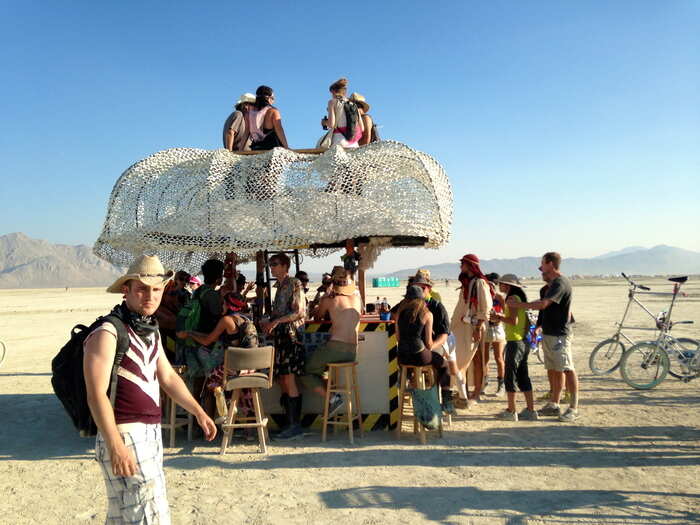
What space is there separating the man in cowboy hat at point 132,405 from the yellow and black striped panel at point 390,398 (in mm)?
3876

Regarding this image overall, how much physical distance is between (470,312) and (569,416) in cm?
179

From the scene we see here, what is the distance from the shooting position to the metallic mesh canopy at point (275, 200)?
6184 mm

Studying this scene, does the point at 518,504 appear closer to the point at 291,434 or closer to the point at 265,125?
the point at 291,434

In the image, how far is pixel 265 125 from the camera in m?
7.58

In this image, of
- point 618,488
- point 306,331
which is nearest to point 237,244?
point 306,331

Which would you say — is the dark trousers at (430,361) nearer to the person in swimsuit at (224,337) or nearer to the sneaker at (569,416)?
the sneaker at (569,416)

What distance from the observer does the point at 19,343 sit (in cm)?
1552

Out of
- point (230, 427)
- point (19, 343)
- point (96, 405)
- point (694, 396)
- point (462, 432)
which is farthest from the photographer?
point (19, 343)

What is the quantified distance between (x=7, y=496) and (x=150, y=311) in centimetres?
332

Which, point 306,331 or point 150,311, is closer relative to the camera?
point 150,311

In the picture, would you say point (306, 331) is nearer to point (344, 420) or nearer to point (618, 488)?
point (344, 420)

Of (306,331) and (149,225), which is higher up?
(149,225)

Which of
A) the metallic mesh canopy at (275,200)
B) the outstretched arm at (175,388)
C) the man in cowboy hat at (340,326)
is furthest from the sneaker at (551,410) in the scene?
the outstretched arm at (175,388)

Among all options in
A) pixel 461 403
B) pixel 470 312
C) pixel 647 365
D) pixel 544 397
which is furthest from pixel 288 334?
pixel 647 365
